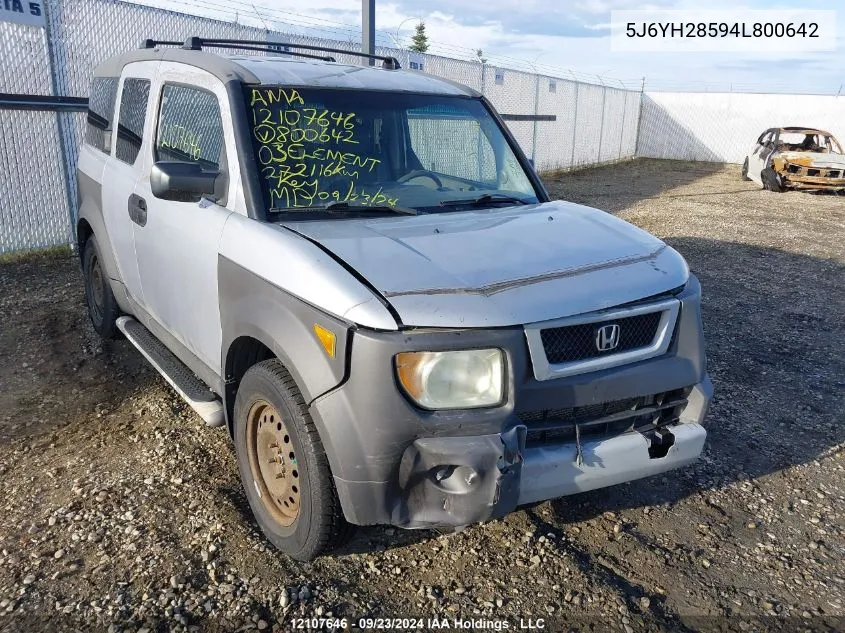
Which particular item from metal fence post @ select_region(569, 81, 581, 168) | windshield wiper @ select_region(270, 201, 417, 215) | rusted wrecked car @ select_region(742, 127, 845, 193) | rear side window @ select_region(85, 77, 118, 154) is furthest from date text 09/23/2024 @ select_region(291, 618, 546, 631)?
metal fence post @ select_region(569, 81, 581, 168)

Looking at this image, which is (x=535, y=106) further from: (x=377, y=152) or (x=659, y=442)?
(x=659, y=442)

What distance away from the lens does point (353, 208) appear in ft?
10.7

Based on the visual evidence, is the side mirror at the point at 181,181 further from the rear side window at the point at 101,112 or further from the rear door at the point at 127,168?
the rear side window at the point at 101,112

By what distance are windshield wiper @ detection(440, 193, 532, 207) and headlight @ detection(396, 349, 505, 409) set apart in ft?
4.30

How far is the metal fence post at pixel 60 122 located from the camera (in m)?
7.57

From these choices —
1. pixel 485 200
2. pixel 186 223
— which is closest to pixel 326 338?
pixel 186 223

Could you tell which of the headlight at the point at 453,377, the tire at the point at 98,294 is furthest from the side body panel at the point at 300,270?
the tire at the point at 98,294

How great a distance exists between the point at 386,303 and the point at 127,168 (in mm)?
2611

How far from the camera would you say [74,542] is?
301 cm

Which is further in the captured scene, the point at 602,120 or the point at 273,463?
the point at 602,120

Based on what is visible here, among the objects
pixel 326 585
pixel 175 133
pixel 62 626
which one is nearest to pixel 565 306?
pixel 326 585

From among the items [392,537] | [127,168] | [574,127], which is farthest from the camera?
[574,127]

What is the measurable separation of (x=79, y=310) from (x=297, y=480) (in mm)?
4240

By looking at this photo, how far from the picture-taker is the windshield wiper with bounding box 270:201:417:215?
316cm
